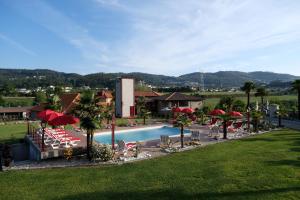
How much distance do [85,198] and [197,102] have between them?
39.6 metres

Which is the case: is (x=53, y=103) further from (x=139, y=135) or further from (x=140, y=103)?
(x=140, y=103)

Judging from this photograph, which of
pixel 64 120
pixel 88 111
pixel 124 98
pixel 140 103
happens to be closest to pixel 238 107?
pixel 140 103

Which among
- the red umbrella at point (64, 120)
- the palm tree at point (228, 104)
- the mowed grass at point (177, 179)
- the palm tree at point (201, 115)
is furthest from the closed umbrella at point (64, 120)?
the palm tree at point (201, 115)

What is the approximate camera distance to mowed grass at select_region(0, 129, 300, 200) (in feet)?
35.9

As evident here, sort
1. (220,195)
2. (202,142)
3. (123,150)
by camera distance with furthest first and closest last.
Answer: (202,142)
(123,150)
(220,195)

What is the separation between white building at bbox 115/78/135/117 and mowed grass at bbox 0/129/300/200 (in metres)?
28.4

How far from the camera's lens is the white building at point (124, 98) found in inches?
1790

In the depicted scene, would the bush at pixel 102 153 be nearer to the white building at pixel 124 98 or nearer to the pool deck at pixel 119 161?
the pool deck at pixel 119 161

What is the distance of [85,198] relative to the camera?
10742mm

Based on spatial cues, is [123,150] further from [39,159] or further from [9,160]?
[9,160]

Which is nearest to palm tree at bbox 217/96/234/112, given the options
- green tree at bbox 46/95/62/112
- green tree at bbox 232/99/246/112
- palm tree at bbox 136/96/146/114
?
green tree at bbox 232/99/246/112

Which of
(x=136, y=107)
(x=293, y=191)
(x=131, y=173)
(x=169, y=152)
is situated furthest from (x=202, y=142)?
(x=136, y=107)

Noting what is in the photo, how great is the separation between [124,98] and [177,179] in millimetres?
33653

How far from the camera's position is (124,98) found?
150ft
